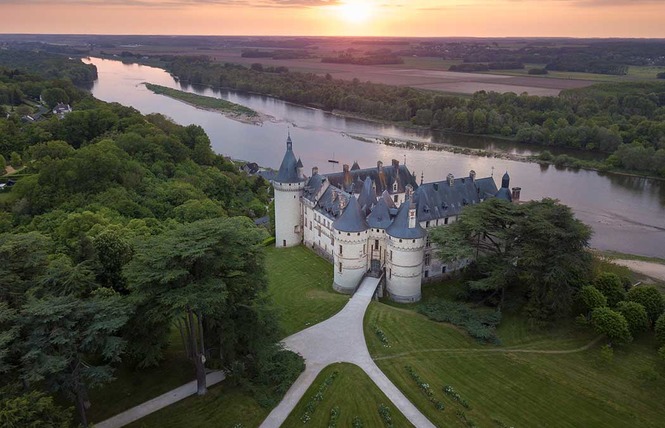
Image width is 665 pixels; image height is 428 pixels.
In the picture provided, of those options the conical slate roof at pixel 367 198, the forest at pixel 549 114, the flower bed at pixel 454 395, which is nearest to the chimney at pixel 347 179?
the conical slate roof at pixel 367 198

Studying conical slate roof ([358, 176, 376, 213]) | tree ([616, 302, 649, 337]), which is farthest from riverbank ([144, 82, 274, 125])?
tree ([616, 302, 649, 337])

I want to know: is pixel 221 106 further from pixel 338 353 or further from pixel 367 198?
pixel 338 353

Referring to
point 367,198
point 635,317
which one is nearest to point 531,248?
point 635,317

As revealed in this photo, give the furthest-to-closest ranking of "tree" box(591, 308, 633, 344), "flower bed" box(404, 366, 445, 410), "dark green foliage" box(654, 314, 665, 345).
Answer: "tree" box(591, 308, 633, 344), "dark green foliage" box(654, 314, 665, 345), "flower bed" box(404, 366, 445, 410)

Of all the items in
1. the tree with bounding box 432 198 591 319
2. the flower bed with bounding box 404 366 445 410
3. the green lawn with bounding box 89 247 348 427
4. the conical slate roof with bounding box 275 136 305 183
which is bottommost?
the flower bed with bounding box 404 366 445 410

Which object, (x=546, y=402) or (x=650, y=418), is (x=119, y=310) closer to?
(x=546, y=402)

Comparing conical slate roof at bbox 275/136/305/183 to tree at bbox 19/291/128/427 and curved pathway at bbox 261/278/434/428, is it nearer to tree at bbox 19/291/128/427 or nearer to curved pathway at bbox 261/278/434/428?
curved pathway at bbox 261/278/434/428
